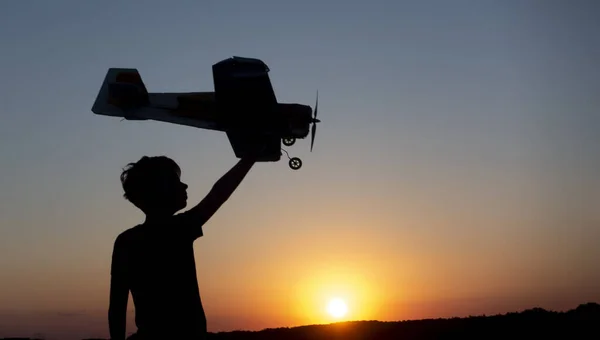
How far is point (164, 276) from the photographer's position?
3582 millimetres

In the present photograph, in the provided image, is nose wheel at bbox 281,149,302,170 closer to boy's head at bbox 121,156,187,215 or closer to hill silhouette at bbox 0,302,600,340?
hill silhouette at bbox 0,302,600,340

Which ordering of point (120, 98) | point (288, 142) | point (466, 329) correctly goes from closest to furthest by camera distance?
point (466, 329)
point (288, 142)
point (120, 98)

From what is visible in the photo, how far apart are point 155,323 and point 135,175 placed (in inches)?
30.9

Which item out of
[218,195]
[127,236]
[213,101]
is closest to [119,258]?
[127,236]

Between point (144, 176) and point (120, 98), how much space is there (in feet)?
77.7

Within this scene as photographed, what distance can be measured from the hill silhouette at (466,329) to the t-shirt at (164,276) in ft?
46.8

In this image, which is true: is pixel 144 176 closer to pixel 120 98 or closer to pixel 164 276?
pixel 164 276

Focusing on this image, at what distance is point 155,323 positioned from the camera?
3.56m

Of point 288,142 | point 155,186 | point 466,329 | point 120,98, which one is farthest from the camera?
point 120,98

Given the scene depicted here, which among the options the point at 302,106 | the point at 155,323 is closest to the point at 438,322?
the point at 302,106

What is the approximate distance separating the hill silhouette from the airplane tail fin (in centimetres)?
958

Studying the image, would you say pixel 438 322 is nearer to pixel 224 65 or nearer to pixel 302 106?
pixel 302 106

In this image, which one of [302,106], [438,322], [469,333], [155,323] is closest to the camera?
[155,323]

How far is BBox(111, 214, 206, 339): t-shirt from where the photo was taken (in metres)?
3.54
